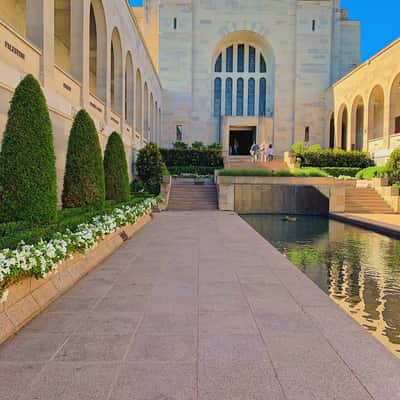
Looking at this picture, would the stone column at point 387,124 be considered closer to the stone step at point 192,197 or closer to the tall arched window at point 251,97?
the stone step at point 192,197

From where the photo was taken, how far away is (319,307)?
416cm

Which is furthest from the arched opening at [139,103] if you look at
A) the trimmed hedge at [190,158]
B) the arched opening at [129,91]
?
the trimmed hedge at [190,158]

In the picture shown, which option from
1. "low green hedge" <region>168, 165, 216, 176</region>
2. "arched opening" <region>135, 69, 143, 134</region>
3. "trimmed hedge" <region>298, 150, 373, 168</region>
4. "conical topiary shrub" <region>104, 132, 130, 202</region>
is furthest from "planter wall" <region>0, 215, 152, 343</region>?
"trimmed hedge" <region>298, 150, 373, 168</region>

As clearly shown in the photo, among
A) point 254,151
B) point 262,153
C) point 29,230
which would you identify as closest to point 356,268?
point 29,230

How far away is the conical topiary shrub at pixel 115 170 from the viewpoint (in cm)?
1136

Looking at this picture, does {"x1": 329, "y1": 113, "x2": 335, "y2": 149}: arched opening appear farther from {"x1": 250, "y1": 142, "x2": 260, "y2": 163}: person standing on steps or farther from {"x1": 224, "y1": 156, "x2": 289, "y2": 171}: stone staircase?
{"x1": 224, "y1": 156, "x2": 289, "y2": 171}: stone staircase

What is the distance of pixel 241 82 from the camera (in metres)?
37.2

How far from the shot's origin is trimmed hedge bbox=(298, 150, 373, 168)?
1028 inches

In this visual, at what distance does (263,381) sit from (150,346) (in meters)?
1.01

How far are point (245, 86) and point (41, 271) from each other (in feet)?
117

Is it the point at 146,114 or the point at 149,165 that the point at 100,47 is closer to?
the point at 149,165

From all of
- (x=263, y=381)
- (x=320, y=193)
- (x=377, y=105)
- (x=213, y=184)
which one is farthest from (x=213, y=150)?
(x=263, y=381)

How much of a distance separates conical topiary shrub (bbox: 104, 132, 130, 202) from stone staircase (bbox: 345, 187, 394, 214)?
11.1 metres

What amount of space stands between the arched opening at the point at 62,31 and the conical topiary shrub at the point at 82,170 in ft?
32.3
